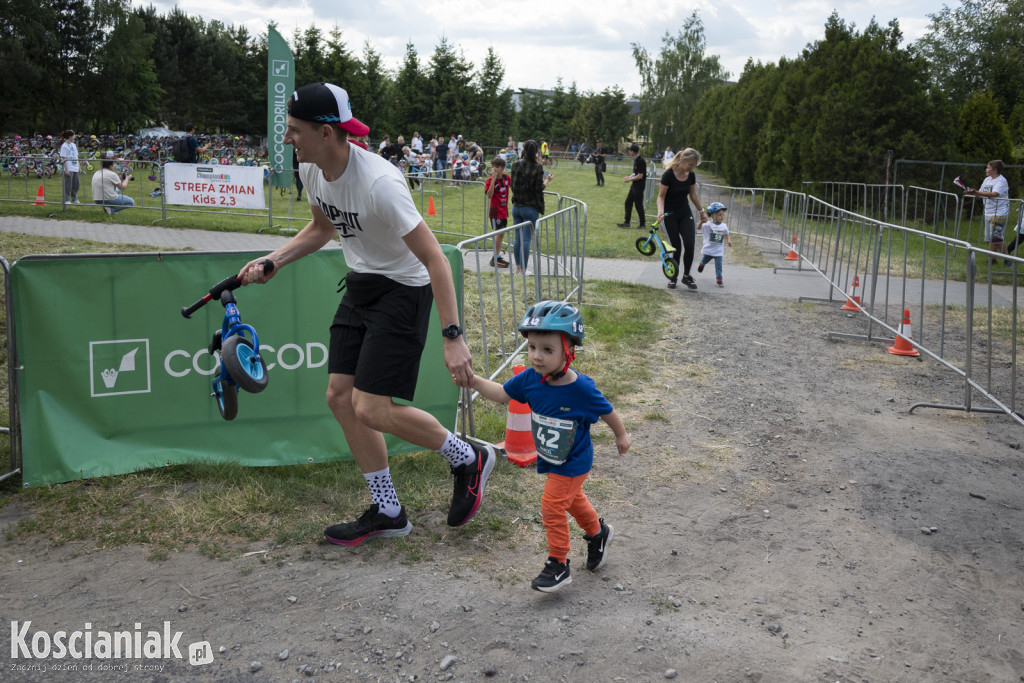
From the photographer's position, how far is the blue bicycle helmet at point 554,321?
133 inches

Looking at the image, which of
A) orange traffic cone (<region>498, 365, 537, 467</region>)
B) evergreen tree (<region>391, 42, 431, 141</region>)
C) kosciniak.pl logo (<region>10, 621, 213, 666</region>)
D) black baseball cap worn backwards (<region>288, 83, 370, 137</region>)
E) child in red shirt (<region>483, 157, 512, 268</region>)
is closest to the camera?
kosciniak.pl logo (<region>10, 621, 213, 666</region>)

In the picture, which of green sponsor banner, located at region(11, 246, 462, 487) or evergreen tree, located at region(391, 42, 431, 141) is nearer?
green sponsor banner, located at region(11, 246, 462, 487)

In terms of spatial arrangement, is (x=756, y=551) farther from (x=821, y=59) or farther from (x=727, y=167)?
(x=727, y=167)

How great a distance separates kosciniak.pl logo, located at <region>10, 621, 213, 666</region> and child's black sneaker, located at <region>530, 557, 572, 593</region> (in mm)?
1331

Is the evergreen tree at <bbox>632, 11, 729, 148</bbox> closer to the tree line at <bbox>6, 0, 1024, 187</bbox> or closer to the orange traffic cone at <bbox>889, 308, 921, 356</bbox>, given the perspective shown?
the tree line at <bbox>6, 0, 1024, 187</bbox>

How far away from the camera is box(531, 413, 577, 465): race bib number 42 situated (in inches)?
137

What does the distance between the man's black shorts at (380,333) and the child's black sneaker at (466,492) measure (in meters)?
0.64

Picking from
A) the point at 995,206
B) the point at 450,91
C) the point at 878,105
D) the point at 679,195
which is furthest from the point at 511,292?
the point at 450,91

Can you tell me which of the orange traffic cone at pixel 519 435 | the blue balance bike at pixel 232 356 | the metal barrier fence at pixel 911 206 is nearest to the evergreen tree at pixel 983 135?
the metal barrier fence at pixel 911 206

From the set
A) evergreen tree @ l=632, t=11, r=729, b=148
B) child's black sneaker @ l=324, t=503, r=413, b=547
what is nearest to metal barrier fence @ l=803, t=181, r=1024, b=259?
child's black sneaker @ l=324, t=503, r=413, b=547

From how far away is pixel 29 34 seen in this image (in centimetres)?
5222

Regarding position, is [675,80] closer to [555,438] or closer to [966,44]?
[966,44]

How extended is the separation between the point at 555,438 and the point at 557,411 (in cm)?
12

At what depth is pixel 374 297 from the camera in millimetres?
3615
